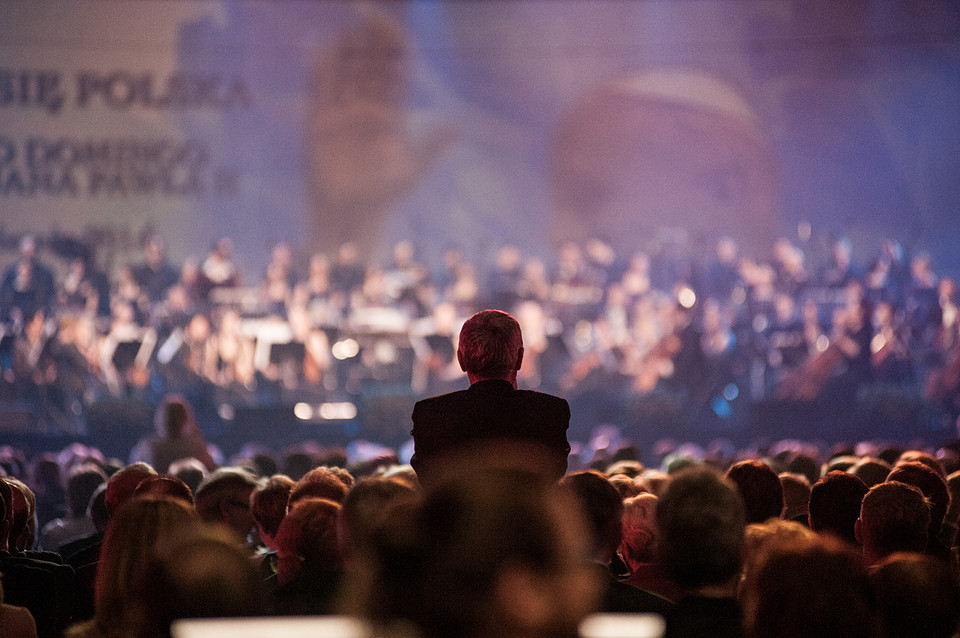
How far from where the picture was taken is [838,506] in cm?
259

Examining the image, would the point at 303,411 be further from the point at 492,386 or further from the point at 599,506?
the point at 599,506

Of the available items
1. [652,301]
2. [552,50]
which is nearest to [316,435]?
[652,301]

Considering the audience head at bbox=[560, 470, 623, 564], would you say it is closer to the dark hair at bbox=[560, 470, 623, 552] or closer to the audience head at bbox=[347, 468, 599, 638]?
the dark hair at bbox=[560, 470, 623, 552]

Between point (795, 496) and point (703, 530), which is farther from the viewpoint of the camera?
point (795, 496)

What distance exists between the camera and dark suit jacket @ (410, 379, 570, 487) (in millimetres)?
2363

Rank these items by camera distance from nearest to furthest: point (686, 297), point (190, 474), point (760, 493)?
point (760, 493)
point (190, 474)
point (686, 297)

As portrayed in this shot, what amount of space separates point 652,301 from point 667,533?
35.6 ft

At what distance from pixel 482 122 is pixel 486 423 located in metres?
13.7

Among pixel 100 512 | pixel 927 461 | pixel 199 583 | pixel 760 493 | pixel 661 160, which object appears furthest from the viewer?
pixel 661 160

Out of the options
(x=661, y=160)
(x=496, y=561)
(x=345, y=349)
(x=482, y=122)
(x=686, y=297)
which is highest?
(x=482, y=122)

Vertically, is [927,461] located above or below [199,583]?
below

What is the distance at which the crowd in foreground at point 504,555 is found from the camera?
0.92 metres

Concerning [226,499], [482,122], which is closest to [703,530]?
[226,499]

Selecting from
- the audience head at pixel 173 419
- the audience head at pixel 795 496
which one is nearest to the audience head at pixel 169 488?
the audience head at pixel 795 496
